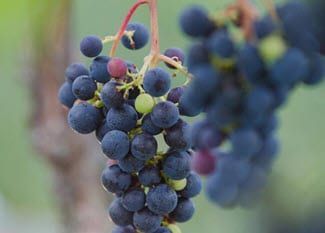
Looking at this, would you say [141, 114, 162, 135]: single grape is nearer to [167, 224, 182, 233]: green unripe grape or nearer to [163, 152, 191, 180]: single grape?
[163, 152, 191, 180]: single grape

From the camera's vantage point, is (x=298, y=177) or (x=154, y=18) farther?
(x=154, y=18)

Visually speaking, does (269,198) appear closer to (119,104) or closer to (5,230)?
(119,104)

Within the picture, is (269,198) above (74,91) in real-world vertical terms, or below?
below

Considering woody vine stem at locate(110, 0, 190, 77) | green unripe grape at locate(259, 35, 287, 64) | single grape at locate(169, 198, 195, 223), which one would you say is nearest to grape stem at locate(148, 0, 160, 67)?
woody vine stem at locate(110, 0, 190, 77)

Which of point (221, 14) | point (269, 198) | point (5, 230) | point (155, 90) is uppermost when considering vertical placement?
point (5, 230)

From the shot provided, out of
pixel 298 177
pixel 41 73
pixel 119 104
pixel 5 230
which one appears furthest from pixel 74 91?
pixel 5 230

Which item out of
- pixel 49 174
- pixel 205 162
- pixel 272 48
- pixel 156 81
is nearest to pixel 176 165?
pixel 156 81
